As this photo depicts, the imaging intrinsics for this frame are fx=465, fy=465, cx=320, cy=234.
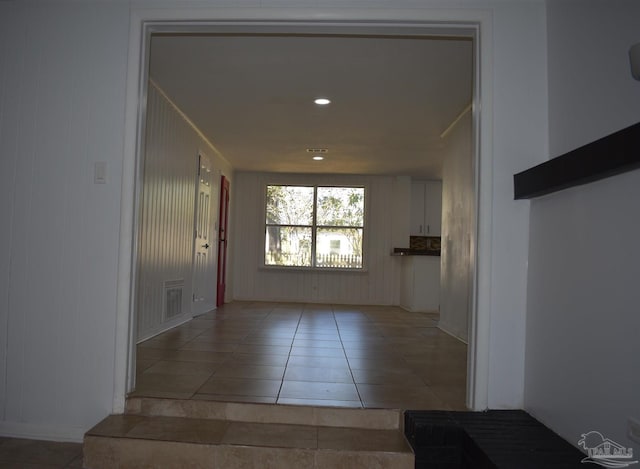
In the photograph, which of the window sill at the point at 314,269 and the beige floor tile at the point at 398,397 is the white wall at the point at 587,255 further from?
the window sill at the point at 314,269

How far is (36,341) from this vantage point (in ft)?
8.50

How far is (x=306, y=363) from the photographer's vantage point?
3555mm

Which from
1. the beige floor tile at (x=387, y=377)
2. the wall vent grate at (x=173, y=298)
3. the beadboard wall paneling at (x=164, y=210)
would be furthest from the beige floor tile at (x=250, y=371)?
the wall vent grate at (x=173, y=298)

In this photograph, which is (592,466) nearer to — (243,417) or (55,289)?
(243,417)

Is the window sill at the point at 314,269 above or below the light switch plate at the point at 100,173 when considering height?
below

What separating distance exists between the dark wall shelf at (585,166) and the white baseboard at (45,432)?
271 cm

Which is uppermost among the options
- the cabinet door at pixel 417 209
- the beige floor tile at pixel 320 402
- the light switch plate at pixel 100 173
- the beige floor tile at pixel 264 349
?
the cabinet door at pixel 417 209

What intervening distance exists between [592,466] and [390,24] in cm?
234

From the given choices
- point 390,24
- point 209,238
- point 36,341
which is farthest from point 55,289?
point 209,238

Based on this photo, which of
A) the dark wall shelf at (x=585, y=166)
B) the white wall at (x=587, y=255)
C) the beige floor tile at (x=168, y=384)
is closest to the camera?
the dark wall shelf at (x=585, y=166)

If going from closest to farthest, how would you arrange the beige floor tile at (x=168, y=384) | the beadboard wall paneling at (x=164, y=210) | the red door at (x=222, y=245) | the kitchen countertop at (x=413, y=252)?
the beige floor tile at (x=168, y=384), the beadboard wall paneling at (x=164, y=210), the red door at (x=222, y=245), the kitchen countertop at (x=413, y=252)

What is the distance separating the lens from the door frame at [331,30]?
2525 millimetres

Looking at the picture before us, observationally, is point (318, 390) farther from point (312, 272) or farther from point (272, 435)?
point (312, 272)

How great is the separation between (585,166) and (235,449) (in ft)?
6.61
